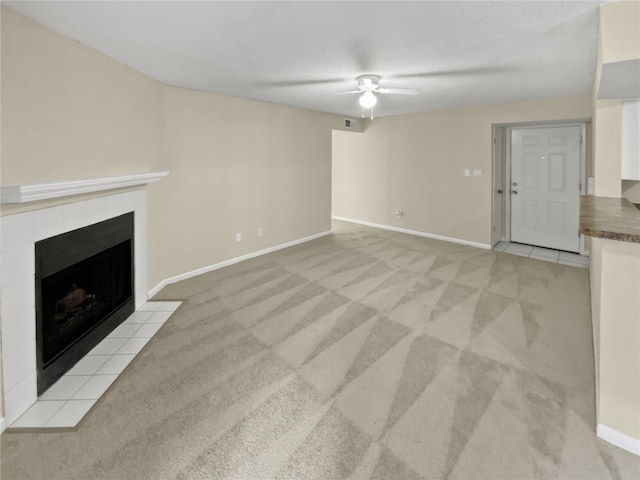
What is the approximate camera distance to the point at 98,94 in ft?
8.77

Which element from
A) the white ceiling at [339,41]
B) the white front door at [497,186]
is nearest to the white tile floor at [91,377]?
the white ceiling at [339,41]

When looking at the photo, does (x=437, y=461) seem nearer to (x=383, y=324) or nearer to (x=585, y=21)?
(x=383, y=324)

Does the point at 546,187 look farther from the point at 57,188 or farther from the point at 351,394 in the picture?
the point at 57,188

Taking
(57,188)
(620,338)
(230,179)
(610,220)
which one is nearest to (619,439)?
(620,338)

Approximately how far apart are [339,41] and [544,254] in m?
4.54

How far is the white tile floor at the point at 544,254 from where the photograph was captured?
188 inches

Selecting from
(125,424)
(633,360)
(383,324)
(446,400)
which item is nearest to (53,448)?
(125,424)

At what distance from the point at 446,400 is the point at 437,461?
0.47 metres

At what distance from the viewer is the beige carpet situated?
1.63m

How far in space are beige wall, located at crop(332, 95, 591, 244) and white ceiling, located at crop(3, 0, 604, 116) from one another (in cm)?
114

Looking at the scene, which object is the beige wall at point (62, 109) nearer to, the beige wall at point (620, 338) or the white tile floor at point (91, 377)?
the white tile floor at point (91, 377)

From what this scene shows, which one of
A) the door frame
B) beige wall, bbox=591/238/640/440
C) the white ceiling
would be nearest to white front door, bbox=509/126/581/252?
the door frame

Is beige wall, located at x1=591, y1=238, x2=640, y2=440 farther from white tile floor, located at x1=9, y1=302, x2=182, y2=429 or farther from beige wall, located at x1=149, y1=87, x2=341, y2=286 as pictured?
beige wall, located at x1=149, y1=87, x2=341, y2=286

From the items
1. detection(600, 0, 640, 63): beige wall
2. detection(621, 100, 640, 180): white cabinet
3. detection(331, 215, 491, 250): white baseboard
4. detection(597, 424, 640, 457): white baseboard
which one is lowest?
detection(597, 424, 640, 457): white baseboard
